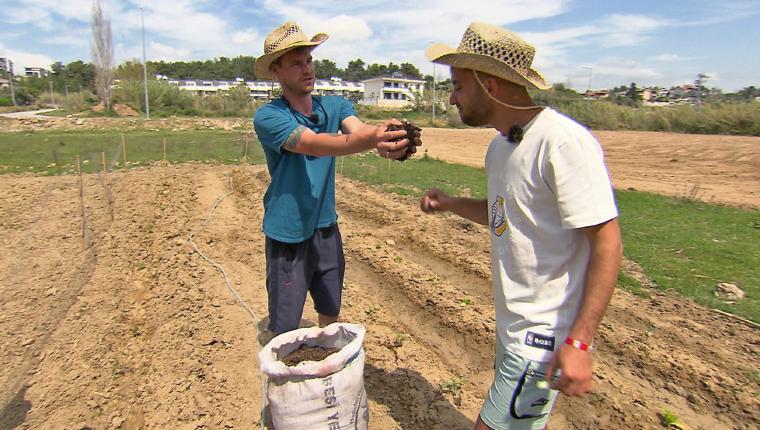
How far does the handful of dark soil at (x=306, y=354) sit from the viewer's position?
261cm

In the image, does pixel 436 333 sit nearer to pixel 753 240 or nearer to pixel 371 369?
pixel 371 369

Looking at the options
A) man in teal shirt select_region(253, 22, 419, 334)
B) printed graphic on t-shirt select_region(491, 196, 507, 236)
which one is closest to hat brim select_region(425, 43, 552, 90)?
printed graphic on t-shirt select_region(491, 196, 507, 236)

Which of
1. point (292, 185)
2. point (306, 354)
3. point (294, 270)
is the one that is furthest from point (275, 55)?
point (306, 354)

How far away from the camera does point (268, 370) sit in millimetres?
2236

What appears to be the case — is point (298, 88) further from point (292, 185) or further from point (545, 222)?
point (545, 222)

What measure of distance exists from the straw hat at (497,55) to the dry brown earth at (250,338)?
7.24 ft

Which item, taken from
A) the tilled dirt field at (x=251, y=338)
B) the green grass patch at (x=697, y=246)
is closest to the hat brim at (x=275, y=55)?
the tilled dirt field at (x=251, y=338)

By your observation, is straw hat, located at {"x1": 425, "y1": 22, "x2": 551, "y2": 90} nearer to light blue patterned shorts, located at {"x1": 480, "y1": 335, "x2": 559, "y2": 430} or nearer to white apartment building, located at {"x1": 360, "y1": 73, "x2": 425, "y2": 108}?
light blue patterned shorts, located at {"x1": 480, "y1": 335, "x2": 559, "y2": 430}

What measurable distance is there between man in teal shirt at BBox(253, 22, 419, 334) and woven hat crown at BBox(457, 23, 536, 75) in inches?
24.1

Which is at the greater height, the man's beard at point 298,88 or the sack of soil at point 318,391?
the man's beard at point 298,88

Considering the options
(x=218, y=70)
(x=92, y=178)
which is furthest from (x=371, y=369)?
(x=218, y=70)

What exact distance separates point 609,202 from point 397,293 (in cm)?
389

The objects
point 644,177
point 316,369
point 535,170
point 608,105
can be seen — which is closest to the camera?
point 535,170

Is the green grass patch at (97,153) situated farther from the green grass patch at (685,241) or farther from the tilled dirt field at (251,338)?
the tilled dirt field at (251,338)
